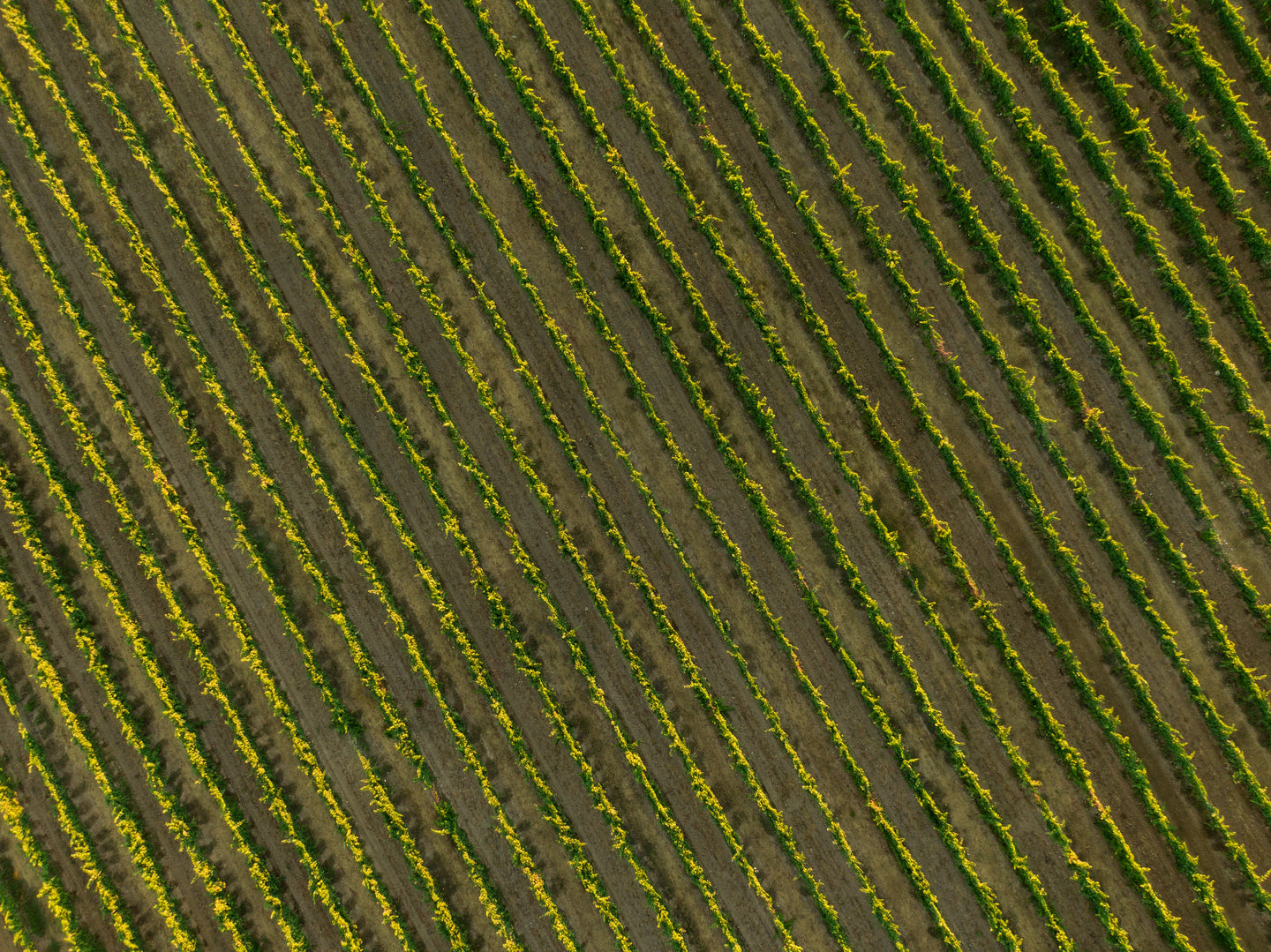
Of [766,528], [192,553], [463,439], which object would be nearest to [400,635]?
[463,439]

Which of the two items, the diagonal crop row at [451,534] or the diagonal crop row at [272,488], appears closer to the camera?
the diagonal crop row at [451,534]

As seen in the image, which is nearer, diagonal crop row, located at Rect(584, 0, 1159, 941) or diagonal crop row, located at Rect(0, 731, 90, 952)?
diagonal crop row, located at Rect(584, 0, 1159, 941)

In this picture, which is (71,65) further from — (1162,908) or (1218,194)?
(1162,908)

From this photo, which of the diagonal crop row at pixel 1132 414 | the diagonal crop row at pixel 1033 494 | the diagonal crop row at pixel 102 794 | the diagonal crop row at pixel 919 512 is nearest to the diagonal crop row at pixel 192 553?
the diagonal crop row at pixel 102 794

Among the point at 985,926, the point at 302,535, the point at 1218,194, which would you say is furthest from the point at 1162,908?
the point at 302,535

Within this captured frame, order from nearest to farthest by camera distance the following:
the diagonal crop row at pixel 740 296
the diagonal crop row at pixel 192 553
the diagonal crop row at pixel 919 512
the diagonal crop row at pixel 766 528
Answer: the diagonal crop row at pixel 919 512, the diagonal crop row at pixel 766 528, the diagonal crop row at pixel 192 553, the diagonal crop row at pixel 740 296

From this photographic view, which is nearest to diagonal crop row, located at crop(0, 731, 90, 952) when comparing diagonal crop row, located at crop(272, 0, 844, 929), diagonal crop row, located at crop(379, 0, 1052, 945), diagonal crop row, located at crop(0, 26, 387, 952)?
diagonal crop row, located at crop(0, 26, 387, 952)

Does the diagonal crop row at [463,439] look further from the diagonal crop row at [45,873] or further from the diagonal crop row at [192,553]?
the diagonal crop row at [45,873]

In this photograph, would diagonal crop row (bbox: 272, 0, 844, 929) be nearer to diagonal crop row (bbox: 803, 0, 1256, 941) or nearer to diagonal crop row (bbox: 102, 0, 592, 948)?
diagonal crop row (bbox: 102, 0, 592, 948)
